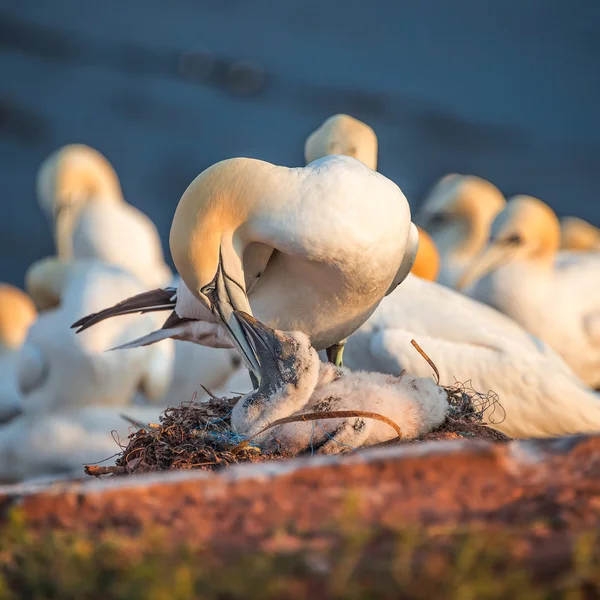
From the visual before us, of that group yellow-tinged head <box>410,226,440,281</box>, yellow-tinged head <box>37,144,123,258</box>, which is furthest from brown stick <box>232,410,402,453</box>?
yellow-tinged head <box>37,144,123,258</box>

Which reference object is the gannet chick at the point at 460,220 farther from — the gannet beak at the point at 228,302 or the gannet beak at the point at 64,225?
the gannet beak at the point at 228,302

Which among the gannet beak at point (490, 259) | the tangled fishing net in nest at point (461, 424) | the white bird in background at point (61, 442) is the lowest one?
the white bird in background at point (61, 442)

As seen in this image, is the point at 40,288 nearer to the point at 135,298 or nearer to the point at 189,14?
the point at 135,298

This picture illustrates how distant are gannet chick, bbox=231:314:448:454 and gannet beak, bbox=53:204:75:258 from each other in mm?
7497

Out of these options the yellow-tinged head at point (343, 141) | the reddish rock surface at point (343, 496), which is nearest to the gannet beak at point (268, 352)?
the reddish rock surface at point (343, 496)

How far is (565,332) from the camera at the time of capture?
782cm

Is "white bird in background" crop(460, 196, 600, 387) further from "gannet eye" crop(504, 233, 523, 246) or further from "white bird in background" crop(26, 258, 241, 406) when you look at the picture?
"white bird in background" crop(26, 258, 241, 406)

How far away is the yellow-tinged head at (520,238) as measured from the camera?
325 inches

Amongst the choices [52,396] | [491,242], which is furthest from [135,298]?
[491,242]

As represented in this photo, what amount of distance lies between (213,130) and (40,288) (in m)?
6.81

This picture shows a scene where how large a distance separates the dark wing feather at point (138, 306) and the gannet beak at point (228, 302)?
0.77m

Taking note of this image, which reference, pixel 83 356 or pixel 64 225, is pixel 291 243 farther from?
pixel 64 225

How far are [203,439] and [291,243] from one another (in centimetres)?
70

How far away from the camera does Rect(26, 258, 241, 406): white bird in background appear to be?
287 inches
